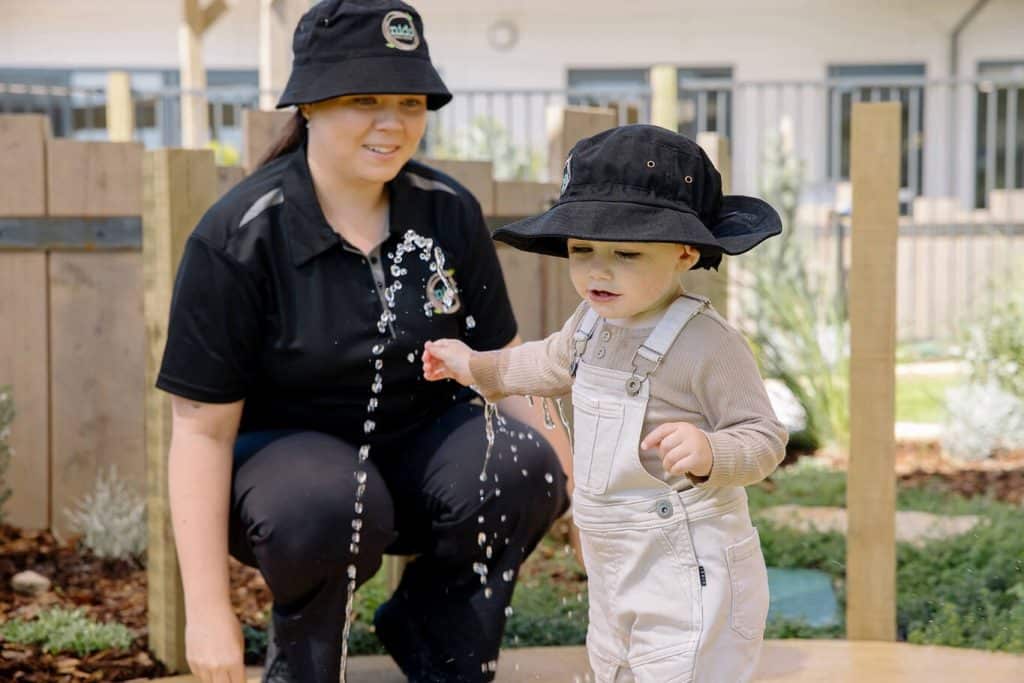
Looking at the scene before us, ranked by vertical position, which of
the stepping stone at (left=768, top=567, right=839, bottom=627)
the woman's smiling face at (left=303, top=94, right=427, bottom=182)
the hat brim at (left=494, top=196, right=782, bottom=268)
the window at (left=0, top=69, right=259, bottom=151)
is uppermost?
the window at (left=0, top=69, right=259, bottom=151)

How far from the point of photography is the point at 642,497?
232 centimetres

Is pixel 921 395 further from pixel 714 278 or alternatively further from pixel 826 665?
pixel 826 665

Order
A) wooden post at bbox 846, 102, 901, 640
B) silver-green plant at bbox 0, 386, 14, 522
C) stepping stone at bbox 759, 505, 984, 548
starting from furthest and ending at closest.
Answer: stepping stone at bbox 759, 505, 984, 548 < silver-green plant at bbox 0, 386, 14, 522 < wooden post at bbox 846, 102, 901, 640

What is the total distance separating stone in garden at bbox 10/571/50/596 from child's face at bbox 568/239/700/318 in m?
2.32

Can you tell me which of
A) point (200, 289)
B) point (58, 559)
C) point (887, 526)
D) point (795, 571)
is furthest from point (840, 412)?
point (200, 289)

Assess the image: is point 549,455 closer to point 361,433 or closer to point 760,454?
point 361,433

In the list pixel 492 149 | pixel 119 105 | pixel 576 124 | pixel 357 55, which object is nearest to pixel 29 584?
pixel 357 55

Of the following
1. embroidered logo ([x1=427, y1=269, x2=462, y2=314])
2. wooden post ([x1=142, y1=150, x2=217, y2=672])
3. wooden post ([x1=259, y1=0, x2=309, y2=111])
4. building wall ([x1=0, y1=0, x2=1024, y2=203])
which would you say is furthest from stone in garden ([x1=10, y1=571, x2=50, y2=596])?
building wall ([x1=0, y1=0, x2=1024, y2=203])

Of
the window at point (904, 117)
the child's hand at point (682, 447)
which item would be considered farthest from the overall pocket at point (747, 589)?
the window at point (904, 117)

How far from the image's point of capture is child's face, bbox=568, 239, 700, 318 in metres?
2.29

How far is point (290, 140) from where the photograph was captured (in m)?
3.17

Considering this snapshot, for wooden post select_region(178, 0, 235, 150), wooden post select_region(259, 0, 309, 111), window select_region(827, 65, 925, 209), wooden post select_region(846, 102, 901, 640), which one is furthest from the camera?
window select_region(827, 65, 925, 209)

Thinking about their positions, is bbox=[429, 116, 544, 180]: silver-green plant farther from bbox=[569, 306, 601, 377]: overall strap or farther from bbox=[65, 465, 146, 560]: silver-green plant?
bbox=[569, 306, 601, 377]: overall strap

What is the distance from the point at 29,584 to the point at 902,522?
112 inches
